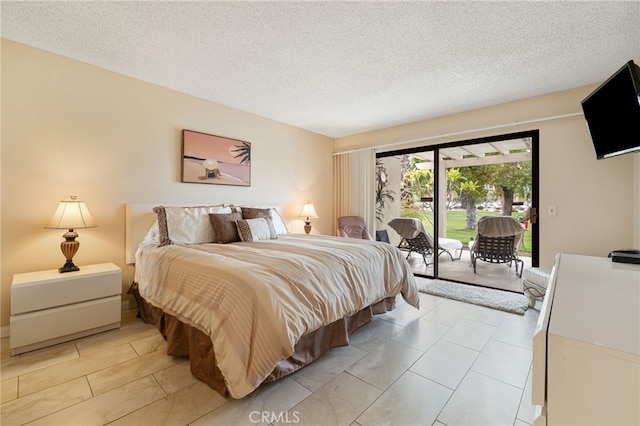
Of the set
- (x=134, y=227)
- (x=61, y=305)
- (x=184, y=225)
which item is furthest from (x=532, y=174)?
(x=61, y=305)

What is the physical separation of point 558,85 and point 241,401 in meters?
4.26

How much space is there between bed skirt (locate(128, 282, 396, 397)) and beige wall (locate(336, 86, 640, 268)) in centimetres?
254

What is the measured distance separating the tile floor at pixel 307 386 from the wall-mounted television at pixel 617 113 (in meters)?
1.66

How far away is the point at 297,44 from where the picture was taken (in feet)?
7.60

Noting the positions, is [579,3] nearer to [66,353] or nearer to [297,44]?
[297,44]

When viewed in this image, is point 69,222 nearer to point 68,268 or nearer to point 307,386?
point 68,268

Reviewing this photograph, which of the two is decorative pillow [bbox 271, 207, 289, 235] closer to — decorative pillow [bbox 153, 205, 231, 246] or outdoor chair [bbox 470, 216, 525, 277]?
decorative pillow [bbox 153, 205, 231, 246]

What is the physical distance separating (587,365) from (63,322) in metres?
3.14

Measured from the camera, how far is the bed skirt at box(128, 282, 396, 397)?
1.72 meters

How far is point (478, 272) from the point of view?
4379 mm

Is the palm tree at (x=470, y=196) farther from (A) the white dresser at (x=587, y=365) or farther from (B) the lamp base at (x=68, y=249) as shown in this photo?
(B) the lamp base at (x=68, y=249)

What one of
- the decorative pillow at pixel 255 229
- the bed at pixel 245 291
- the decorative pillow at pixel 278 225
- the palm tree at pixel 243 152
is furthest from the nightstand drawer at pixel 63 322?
the palm tree at pixel 243 152

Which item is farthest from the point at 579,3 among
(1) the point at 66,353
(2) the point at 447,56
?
(1) the point at 66,353

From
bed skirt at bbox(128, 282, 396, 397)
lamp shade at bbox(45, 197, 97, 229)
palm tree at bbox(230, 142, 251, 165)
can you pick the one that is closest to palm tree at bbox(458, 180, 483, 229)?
bed skirt at bbox(128, 282, 396, 397)
